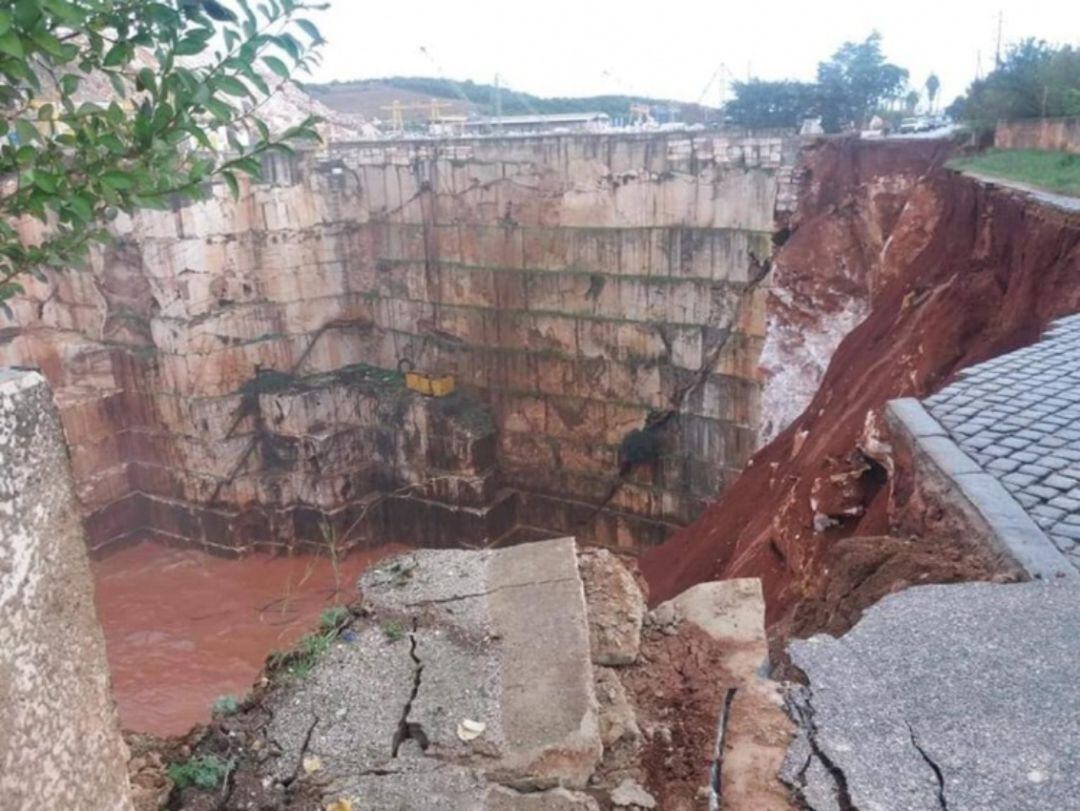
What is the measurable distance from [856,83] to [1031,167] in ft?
59.8

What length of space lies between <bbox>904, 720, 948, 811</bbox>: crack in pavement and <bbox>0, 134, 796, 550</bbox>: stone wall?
33.4 feet

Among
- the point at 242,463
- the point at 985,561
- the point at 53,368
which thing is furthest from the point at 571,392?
the point at 985,561

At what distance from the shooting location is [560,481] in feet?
46.0

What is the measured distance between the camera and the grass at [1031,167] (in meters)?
8.40

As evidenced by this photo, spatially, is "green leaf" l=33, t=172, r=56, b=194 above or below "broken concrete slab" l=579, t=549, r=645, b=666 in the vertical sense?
above

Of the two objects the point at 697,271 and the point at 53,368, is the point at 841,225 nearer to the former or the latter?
the point at 697,271

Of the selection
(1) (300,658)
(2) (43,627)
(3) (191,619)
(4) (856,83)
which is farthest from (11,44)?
(4) (856,83)

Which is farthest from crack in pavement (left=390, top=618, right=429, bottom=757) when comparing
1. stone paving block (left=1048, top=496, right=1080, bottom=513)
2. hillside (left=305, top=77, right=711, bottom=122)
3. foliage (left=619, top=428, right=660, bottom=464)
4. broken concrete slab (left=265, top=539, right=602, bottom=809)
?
hillside (left=305, top=77, right=711, bottom=122)

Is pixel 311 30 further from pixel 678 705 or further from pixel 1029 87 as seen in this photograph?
pixel 1029 87

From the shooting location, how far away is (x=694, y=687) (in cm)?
264

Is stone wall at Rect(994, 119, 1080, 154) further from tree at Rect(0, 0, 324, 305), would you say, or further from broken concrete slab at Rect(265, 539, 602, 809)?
A: tree at Rect(0, 0, 324, 305)

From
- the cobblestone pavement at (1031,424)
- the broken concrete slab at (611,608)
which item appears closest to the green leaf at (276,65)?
the broken concrete slab at (611,608)

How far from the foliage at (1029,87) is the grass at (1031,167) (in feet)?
2.51

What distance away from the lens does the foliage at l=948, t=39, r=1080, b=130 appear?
1095 cm
